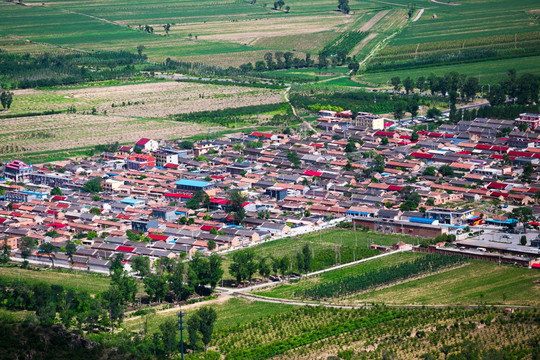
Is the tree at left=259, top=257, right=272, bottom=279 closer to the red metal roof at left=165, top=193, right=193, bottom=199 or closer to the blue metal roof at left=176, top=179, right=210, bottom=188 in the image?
the red metal roof at left=165, top=193, right=193, bottom=199

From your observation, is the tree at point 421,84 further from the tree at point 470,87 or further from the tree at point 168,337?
the tree at point 168,337

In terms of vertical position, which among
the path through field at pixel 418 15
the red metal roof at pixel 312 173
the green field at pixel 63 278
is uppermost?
the path through field at pixel 418 15

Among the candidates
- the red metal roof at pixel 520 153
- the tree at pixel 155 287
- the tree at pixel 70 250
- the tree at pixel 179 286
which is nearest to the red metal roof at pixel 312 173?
the red metal roof at pixel 520 153

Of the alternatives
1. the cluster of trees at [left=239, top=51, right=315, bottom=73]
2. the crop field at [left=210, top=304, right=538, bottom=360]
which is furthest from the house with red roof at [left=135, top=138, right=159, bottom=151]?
the cluster of trees at [left=239, top=51, right=315, bottom=73]

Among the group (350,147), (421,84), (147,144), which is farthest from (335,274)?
(421,84)

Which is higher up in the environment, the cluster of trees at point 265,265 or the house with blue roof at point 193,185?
the house with blue roof at point 193,185

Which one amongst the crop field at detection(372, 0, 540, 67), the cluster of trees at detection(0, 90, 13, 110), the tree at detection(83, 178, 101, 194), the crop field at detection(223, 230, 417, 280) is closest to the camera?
the crop field at detection(223, 230, 417, 280)

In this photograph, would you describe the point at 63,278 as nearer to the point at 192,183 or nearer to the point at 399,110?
the point at 192,183
